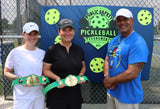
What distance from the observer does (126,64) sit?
5.81ft

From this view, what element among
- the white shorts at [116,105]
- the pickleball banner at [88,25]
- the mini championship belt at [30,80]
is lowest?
the white shorts at [116,105]

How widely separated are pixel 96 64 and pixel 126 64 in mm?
865

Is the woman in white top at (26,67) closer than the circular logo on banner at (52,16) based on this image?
Yes

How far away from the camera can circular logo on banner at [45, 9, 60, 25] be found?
2523 mm

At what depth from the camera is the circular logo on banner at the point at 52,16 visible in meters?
2.52

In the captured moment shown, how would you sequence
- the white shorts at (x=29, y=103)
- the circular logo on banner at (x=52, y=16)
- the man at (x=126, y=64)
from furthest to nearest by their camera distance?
the circular logo on banner at (x=52, y=16) → the white shorts at (x=29, y=103) → the man at (x=126, y=64)

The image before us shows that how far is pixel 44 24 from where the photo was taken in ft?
8.30

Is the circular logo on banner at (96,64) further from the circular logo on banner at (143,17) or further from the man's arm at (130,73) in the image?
the circular logo on banner at (143,17)

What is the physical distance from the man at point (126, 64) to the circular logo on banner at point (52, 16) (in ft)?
3.76

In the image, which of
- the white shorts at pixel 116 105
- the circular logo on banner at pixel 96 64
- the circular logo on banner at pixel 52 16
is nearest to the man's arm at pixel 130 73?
the white shorts at pixel 116 105

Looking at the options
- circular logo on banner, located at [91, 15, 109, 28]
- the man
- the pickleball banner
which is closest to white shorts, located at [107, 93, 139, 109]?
the man

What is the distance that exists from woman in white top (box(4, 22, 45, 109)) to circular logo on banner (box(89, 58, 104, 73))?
1.05 metres

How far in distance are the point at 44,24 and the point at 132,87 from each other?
70.8 inches

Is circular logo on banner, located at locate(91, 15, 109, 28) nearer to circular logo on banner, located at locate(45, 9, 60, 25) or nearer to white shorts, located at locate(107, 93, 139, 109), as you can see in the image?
circular logo on banner, located at locate(45, 9, 60, 25)
